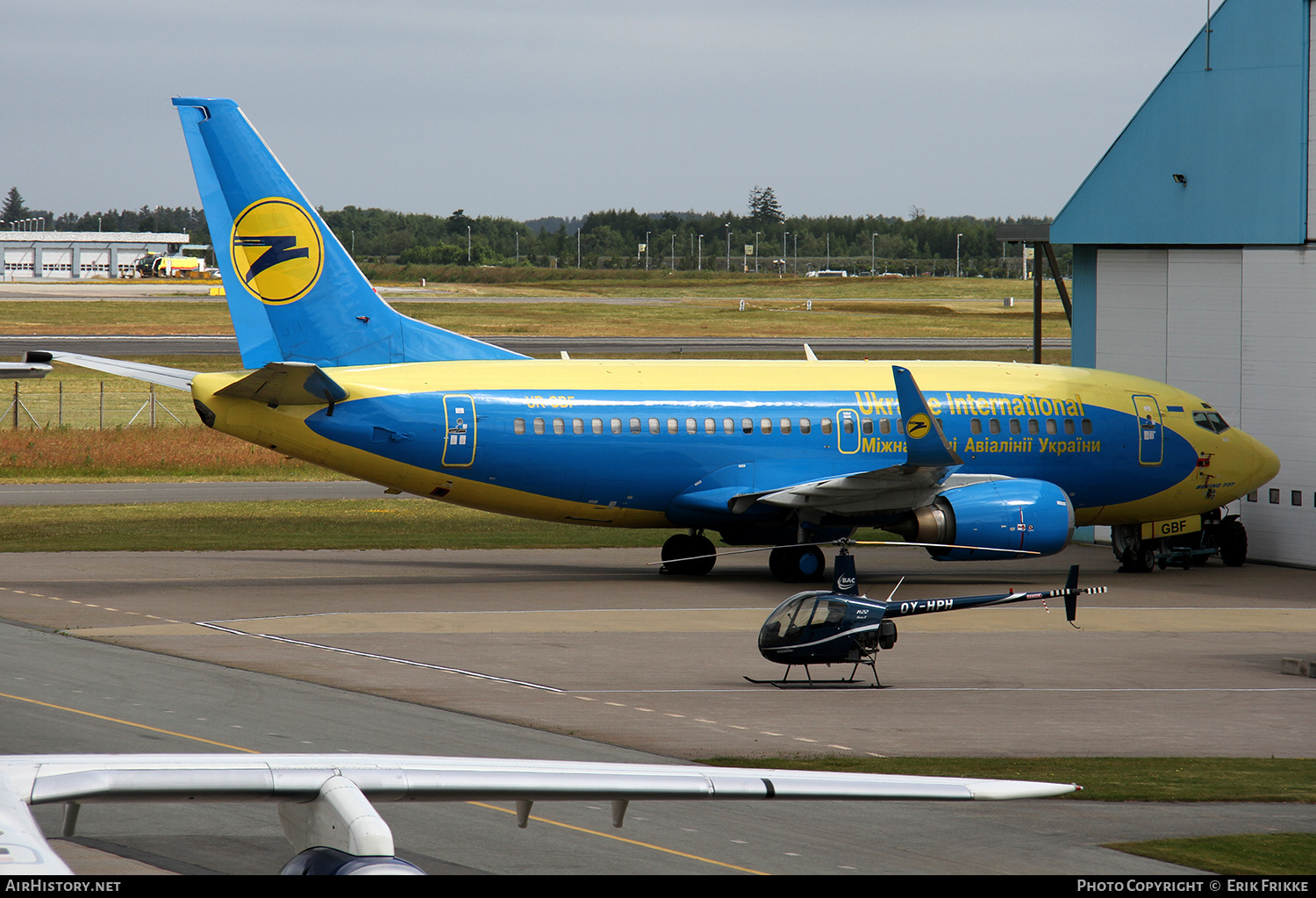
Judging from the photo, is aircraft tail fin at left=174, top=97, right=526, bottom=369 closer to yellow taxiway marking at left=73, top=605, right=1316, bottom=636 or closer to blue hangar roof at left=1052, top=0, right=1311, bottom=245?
yellow taxiway marking at left=73, top=605, right=1316, bottom=636

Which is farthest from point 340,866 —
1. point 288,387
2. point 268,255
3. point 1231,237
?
point 1231,237

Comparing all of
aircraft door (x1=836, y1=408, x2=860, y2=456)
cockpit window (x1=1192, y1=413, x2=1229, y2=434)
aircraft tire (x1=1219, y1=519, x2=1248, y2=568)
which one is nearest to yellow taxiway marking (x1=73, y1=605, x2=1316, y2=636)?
aircraft door (x1=836, y1=408, x2=860, y2=456)

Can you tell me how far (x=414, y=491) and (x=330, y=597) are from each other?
9.70 ft

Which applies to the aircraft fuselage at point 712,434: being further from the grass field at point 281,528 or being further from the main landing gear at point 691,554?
the grass field at point 281,528

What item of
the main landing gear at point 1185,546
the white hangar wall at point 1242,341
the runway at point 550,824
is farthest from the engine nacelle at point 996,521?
the runway at point 550,824

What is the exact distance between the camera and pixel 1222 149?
38.1 m

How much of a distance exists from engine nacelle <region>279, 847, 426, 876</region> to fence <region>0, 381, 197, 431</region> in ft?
192

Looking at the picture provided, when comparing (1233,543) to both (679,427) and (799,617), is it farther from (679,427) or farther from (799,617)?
(799,617)

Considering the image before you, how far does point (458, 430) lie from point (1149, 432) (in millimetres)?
16226

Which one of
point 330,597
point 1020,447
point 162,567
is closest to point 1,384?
point 162,567

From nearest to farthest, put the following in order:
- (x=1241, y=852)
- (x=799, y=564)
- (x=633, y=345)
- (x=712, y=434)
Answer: (x=1241, y=852)
(x=712, y=434)
(x=799, y=564)
(x=633, y=345)

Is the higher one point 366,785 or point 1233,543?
point 366,785

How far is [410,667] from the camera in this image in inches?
947

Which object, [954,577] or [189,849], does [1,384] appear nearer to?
[954,577]
